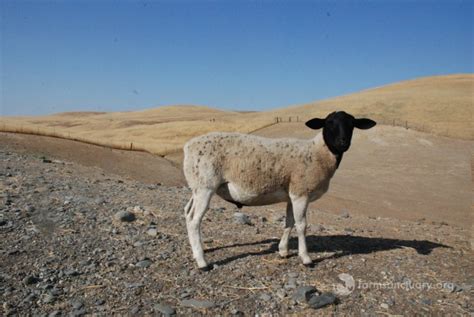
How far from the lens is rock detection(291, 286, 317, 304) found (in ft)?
19.3

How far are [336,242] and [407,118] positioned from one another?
53750 millimetres

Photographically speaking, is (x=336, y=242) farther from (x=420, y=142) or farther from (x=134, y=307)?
(x=420, y=142)

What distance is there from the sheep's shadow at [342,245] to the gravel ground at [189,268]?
0.08 feet

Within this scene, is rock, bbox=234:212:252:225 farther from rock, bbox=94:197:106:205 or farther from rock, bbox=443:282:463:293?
rock, bbox=443:282:463:293

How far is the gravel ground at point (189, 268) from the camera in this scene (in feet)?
18.9

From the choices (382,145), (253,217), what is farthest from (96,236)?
(382,145)

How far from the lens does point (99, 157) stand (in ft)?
Answer: 77.8

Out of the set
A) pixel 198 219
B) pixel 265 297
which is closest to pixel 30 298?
pixel 198 219

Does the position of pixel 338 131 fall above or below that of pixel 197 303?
above

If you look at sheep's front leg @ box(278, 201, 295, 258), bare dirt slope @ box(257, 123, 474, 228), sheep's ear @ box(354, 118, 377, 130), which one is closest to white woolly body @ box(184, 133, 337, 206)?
sheep's front leg @ box(278, 201, 295, 258)

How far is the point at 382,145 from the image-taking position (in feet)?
121

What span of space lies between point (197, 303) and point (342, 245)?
401 cm

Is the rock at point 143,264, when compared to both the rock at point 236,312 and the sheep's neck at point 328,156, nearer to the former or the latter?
the rock at point 236,312

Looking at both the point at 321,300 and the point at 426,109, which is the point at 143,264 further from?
the point at 426,109
